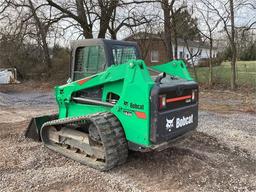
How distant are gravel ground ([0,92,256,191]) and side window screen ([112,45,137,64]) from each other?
1.56 m

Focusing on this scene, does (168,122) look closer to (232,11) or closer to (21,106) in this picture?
(21,106)

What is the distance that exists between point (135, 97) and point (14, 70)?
63.2 feet

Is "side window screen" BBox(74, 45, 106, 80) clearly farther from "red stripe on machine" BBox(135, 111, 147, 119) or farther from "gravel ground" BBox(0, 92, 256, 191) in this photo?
"gravel ground" BBox(0, 92, 256, 191)

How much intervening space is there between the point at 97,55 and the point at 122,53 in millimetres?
423

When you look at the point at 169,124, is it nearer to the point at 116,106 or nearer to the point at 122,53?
the point at 116,106

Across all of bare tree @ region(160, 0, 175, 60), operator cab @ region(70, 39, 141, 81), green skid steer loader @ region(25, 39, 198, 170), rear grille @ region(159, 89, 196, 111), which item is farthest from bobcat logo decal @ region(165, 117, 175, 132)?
bare tree @ region(160, 0, 175, 60)

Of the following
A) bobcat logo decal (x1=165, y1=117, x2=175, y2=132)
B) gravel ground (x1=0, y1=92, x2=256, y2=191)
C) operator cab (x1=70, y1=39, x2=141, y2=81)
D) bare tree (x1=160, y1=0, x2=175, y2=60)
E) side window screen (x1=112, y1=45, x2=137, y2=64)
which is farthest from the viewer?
bare tree (x1=160, y1=0, x2=175, y2=60)

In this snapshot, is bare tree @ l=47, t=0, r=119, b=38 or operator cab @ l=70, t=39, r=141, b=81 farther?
bare tree @ l=47, t=0, r=119, b=38

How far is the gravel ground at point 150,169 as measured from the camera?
13.1ft

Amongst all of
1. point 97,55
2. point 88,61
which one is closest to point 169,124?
point 97,55

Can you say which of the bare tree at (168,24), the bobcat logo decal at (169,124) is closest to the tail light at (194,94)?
the bobcat logo decal at (169,124)

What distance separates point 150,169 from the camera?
4551 millimetres

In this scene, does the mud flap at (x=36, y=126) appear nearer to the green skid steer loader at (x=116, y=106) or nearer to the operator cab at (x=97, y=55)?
the green skid steer loader at (x=116, y=106)

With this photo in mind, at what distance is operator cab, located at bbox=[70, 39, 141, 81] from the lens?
4715mm
